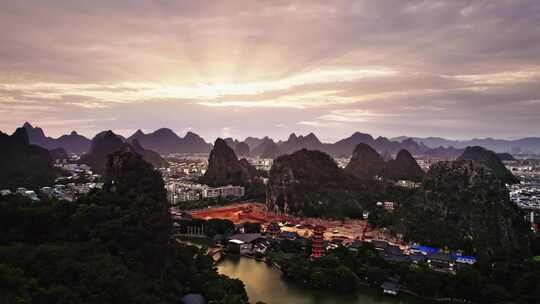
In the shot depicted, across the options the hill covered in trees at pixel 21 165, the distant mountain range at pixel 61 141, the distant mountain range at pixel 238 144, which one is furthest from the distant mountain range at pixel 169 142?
the hill covered in trees at pixel 21 165

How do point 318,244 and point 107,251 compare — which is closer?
point 107,251

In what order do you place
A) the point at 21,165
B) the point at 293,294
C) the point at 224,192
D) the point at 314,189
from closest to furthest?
the point at 293,294 → the point at 314,189 → the point at 21,165 → the point at 224,192

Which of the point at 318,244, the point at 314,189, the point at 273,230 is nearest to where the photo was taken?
the point at 318,244

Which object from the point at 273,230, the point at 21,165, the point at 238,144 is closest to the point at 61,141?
the point at 238,144

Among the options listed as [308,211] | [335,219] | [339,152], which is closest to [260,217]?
[308,211]

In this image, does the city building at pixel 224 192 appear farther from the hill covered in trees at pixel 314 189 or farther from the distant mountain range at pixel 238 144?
the distant mountain range at pixel 238 144

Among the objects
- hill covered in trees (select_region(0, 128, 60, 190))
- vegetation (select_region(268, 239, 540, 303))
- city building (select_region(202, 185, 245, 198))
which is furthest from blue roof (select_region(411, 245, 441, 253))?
hill covered in trees (select_region(0, 128, 60, 190))

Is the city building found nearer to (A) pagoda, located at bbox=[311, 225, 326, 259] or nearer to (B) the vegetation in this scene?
(A) pagoda, located at bbox=[311, 225, 326, 259]

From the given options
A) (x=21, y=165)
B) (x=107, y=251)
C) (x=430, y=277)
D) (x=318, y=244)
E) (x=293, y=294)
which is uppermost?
(x=21, y=165)

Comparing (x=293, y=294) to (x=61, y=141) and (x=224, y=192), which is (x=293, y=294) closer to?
(x=224, y=192)
